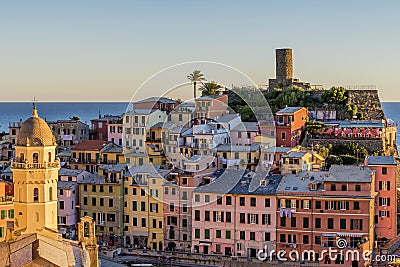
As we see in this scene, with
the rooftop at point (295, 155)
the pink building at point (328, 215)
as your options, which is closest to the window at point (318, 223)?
the pink building at point (328, 215)

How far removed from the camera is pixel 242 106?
6850 centimetres

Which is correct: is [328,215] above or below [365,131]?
below

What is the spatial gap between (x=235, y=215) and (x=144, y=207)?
22.6 feet

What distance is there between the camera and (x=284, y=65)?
8550 centimetres

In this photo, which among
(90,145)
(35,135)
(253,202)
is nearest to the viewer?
(35,135)

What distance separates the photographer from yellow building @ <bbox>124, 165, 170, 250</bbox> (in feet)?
159

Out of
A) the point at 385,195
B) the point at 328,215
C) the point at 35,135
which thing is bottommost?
the point at 328,215

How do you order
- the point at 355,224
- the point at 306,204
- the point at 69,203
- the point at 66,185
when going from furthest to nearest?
1. the point at 66,185
2. the point at 69,203
3. the point at 306,204
4. the point at 355,224

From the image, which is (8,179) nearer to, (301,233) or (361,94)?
(301,233)

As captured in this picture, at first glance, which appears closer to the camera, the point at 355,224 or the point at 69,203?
the point at 355,224

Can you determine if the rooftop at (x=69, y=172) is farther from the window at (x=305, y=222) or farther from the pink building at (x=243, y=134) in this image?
the window at (x=305, y=222)

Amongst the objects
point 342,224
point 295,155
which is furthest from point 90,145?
point 342,224

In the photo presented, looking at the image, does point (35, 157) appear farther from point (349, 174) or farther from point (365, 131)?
point (365, 131)
